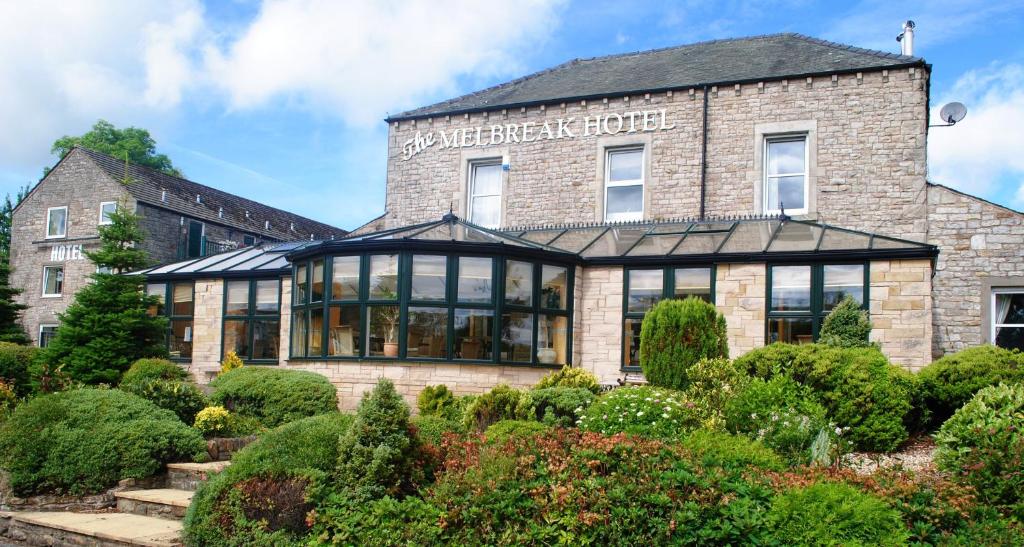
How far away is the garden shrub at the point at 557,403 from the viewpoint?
36.9 feet

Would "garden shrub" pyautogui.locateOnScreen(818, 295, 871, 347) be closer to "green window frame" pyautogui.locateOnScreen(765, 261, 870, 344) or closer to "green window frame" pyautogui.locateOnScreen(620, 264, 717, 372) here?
"green window frame" pyautogui.locateOnScreen(765, 261, 870, 344)

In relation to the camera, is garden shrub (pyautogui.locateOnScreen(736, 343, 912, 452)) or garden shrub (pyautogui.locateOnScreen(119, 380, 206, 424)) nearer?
garden shrub (pyautogui.locateOnScreen(736, 343, 912, 452))

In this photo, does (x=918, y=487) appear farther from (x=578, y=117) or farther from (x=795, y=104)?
(x=578, y=117)

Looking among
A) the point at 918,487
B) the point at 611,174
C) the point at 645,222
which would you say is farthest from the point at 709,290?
the point at 918,487

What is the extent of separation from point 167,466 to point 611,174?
12.7 m

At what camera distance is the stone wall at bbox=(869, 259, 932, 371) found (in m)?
13.8

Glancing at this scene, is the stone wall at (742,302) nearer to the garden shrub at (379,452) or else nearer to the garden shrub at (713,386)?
the garden shrub at (713,386)

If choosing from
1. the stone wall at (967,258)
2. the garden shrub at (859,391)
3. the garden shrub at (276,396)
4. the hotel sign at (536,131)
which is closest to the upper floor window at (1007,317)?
the stone wall at (967,258)

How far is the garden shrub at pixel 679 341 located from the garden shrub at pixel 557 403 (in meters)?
1.23

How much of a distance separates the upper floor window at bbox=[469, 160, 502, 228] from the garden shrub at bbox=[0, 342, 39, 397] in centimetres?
1025

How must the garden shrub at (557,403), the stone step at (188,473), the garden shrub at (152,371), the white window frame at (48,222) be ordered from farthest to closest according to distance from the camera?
1. the white window frame at (48,222)
2. the garden shrub at (152,371)
3. the garden shrub at (557,403)
4. the stone step at (188,473)

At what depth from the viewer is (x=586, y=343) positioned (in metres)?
16.0

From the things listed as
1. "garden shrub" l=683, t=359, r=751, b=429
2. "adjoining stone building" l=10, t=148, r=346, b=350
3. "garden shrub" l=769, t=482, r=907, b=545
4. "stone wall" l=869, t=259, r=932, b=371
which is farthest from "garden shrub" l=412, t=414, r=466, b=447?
"adjoining stone building" l=10, t=148, r=346, b=350

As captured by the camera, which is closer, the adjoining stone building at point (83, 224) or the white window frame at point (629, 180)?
the white window frame at point (629, 180)
